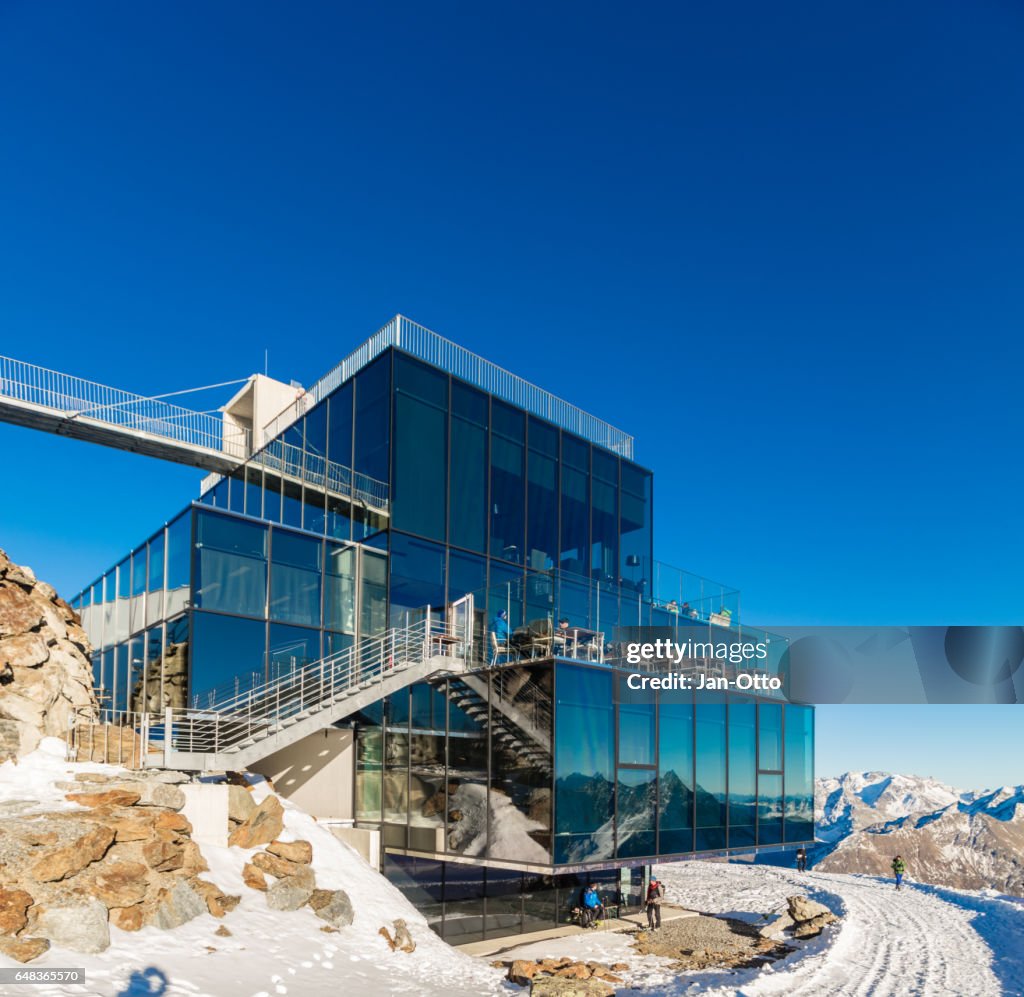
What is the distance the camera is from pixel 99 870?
47.8ft

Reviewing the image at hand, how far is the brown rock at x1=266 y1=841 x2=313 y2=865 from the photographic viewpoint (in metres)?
18.6

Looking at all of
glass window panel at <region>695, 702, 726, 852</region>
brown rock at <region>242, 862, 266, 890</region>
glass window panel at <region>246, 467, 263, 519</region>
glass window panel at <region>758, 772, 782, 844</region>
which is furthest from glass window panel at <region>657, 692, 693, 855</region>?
glass window panel at <region>246, 467, 263, 519</region>

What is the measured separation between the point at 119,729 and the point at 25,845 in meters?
5.83

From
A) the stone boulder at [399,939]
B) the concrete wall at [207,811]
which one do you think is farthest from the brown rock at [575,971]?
the concrete wall at [207,811]

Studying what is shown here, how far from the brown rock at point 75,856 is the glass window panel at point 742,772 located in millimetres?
16533

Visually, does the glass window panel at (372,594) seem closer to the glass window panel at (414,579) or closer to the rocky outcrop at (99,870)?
the glass window panel at (414,579)

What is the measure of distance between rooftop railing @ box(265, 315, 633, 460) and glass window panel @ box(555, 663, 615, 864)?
35.3 ft

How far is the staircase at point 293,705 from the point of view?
64.7 feet

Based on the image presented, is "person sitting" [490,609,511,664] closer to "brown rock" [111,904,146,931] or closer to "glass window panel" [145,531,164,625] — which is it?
"glass window panel" [145,531,164,625]

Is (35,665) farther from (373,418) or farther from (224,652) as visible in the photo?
(373,418)

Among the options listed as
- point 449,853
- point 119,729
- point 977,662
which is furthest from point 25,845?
point 977,662

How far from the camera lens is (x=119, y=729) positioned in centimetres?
1962

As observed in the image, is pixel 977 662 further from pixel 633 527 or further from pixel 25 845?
pixel 25 845

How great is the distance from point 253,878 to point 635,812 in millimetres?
9397
